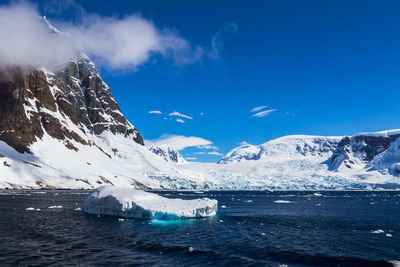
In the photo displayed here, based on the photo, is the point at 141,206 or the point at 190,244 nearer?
the point at 190,244

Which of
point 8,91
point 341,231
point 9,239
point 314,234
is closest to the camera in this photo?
point 9,239

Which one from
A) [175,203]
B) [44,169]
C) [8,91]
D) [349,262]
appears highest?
[8,91]

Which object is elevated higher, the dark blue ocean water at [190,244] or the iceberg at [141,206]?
the iceberg at [141,206]

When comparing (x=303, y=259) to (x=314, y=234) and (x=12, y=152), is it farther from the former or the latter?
(x=12, y=152)

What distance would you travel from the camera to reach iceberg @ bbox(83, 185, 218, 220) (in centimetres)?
4259

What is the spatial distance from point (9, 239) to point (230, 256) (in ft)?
58.8

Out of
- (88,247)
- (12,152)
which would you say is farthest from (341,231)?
(12,152)

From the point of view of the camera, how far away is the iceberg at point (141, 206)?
1677 inches

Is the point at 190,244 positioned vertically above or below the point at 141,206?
below

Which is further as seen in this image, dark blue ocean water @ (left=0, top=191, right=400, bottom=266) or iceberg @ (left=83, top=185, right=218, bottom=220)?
iceberg @ (left=83, top=185, right=218, bottom=220)

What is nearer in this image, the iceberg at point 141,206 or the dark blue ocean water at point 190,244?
the dark blue ocean water at point 190,244

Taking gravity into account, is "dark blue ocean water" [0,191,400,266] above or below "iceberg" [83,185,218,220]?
below

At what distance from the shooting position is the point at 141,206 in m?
43.6

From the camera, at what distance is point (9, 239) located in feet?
89.2
